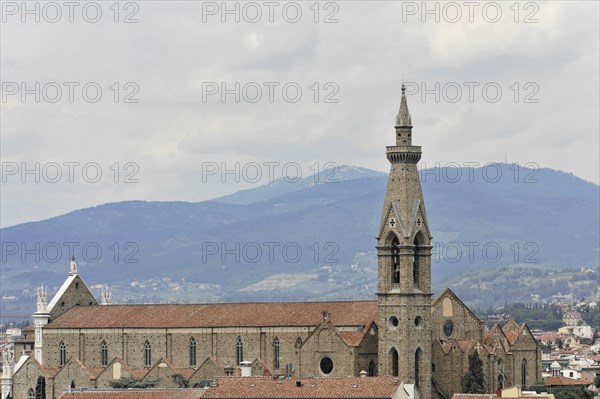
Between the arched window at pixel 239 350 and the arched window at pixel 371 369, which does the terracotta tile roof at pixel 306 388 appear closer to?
the arched window at pixel 371 369

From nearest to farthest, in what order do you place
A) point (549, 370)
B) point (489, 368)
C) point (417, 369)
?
point (417, 369) < point (489, 368) < point (549, 370)

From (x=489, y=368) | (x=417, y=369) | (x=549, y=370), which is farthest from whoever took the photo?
(x=549, y=370)

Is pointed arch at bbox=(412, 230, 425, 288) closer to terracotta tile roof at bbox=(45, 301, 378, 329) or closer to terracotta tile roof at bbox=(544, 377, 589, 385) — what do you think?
terracotta tile roof at bbox=(45, 301, 378, 329)

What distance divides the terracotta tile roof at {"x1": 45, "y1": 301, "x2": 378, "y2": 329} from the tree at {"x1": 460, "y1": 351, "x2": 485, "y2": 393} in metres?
6.81

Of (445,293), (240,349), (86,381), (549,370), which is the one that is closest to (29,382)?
(86,381)

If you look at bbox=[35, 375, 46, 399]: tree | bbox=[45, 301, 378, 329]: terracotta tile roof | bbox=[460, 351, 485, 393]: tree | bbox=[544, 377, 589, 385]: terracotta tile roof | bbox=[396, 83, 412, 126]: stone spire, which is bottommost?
bbox=[544, 377, 589, 385]: terracotta tile roof

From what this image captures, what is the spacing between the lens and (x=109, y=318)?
120 metres

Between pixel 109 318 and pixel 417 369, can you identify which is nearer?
pixel 417 369

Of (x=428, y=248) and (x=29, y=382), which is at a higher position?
(x=428, y=248)

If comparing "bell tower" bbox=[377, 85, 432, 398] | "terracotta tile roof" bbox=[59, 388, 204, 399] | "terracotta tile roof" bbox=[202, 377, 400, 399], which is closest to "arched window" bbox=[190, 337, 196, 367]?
"terracotta tile roof" bbox=[59, 388, 204, 399]

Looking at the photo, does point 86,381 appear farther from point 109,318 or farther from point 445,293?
point 445,293

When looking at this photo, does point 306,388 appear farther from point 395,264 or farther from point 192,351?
point 192,351

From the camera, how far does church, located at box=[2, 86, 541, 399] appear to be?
105875 mm

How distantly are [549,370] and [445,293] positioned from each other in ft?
170
